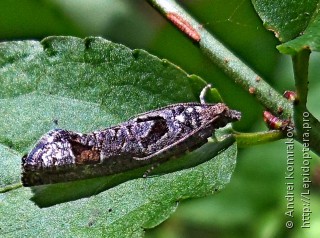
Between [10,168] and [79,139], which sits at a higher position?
[79,139]

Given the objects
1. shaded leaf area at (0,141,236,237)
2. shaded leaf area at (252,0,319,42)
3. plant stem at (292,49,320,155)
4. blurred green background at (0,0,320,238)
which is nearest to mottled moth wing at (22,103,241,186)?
shaded leaf area at (0,141,236,237)

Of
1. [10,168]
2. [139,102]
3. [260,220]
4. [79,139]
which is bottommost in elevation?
[260,220]

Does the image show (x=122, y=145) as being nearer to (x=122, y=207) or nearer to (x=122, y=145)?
(x=122, y=145)

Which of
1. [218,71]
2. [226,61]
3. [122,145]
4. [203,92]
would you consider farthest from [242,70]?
[218,71]

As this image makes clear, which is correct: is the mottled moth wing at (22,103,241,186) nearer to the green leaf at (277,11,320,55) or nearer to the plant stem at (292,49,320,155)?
the plant stem at (292,49,320,155)

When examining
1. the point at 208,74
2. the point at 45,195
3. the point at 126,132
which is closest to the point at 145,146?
the point at 126,132

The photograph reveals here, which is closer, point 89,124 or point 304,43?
point 304,43

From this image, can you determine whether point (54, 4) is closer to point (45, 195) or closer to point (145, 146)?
point (145, 146)

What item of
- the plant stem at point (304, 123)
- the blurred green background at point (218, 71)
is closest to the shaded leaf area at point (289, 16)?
the plant stem at point (304, 123)
